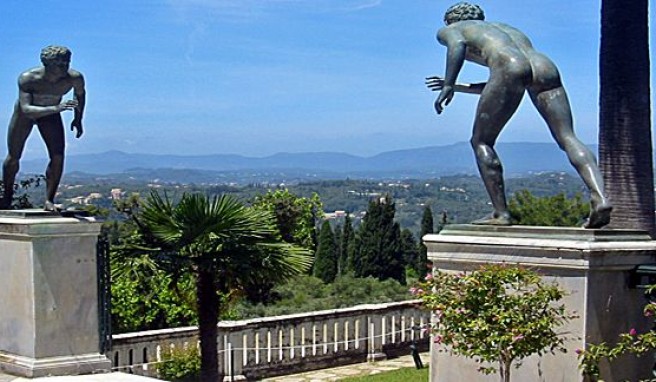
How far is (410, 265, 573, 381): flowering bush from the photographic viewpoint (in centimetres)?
555

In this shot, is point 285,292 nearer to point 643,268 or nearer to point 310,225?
point 310,225

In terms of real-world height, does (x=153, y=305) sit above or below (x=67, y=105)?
below

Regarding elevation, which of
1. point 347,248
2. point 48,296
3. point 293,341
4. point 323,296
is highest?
point 48,296

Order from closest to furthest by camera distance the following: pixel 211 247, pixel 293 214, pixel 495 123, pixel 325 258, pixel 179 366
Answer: pixel 495 123
pixel 211 247
pixel 179 366
pixel 293 214
pixel 325 258

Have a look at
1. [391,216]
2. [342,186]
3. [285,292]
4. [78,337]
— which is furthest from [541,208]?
[342,186]

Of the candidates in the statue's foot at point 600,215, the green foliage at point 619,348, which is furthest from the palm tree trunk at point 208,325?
the green foliage at point 619,348

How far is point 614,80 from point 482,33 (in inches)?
275

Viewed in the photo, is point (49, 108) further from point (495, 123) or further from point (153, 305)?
point (153, 305)

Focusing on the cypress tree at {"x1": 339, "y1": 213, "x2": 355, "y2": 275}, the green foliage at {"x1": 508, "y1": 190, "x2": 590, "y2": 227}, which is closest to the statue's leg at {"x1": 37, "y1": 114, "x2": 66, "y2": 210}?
the green foliage at {"x1": 508, "y1": 190, "x2": 590, "y2": 227}

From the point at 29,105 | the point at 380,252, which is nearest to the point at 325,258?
the point at 380,252

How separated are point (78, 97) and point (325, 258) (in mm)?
20936

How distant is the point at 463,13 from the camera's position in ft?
22.9

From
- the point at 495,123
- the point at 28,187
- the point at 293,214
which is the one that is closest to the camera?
the point at 495,123

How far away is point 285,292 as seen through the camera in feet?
65.0
